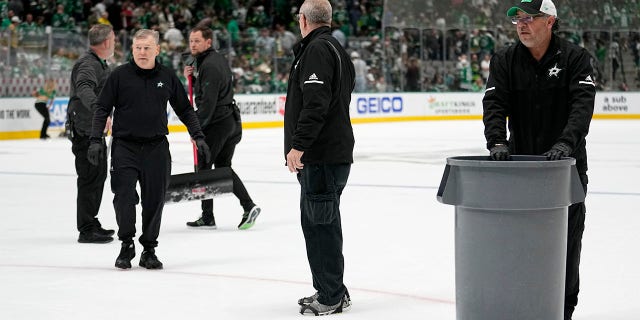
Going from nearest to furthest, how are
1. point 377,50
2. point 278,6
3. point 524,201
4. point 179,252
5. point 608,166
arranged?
1. point 524,201
2. point 179,252
3. point 608,166
4. point 377,50
5. point 278,6

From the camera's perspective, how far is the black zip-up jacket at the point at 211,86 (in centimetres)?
844

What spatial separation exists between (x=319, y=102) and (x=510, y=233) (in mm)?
1191

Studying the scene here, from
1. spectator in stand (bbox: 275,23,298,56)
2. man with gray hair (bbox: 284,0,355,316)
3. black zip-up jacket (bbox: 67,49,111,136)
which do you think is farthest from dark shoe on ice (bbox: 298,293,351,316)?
spectator in stand (bbox: 275,23,298,56)

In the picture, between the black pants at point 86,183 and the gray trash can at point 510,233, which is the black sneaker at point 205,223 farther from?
the gray trash can at point 510,233

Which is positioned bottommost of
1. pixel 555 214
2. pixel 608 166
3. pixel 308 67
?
pixel 608 166

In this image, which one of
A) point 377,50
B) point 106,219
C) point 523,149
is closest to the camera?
point 523,149

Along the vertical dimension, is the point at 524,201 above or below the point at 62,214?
above

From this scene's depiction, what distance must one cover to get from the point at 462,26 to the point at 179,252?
2356 centimetres

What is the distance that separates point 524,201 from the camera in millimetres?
4363

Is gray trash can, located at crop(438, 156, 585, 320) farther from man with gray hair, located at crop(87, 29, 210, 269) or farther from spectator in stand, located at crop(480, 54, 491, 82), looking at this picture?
spectator in stand, located at crop(480, 54, 491, 82)

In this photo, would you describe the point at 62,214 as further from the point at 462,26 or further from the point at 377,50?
the point at 462,26

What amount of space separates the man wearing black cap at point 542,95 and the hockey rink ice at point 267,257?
0.83 m

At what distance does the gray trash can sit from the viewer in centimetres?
437

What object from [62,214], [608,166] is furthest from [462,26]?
[62,214]
